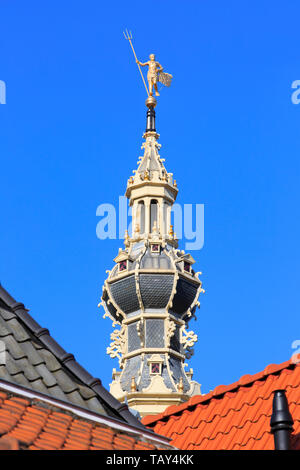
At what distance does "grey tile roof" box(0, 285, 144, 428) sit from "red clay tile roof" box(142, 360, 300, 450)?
12.2ft

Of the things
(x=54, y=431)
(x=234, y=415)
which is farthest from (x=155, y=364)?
(x=54, y=431)

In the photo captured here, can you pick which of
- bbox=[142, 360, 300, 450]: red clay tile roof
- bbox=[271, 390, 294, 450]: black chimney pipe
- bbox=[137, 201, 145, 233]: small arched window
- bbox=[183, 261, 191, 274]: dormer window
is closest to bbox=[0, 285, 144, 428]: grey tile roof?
bbox=[271, 390, 294, 450]: black chimney pipe

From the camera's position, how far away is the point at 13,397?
10.9m

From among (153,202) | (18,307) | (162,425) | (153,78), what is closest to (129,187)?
(153,202)

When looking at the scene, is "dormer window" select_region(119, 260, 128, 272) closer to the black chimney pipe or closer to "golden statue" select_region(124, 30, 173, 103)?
"golden statue" select_region(124, 30, 173, 103)

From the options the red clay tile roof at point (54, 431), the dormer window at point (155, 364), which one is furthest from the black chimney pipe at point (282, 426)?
the dormer window at point (155, 364)

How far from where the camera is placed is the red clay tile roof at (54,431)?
9.77 m

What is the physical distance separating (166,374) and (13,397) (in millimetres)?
53348

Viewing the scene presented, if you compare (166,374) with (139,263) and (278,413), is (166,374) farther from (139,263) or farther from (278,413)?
(278,413)

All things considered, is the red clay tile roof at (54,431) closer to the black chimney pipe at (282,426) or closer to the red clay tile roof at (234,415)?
the black chimney pipe at (282,426)

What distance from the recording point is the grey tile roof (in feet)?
38.9

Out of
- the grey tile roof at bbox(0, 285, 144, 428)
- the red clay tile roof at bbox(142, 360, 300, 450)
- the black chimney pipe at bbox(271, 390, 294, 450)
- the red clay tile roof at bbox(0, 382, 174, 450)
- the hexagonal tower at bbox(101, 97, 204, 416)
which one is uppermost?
the hexagonal tower at bbox(101, 97, 204, 416)

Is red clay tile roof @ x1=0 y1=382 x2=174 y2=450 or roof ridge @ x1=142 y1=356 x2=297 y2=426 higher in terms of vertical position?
roof ridge @ x1=142 y1=356 x2=297 y2=426

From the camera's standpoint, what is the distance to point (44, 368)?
479 inches
